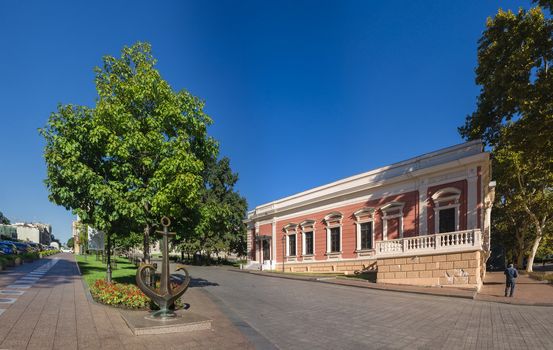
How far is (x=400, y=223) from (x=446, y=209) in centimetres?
319

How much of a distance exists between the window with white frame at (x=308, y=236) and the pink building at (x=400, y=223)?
0.02 m

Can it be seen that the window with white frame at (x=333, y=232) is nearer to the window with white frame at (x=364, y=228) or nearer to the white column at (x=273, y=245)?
the window with white frame at (x=364, y=228)

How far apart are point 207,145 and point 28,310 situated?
7308mm

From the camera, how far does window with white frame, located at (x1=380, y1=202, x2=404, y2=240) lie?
23.5 m

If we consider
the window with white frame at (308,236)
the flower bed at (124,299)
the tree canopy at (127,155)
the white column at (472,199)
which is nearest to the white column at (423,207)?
the white column at (472,199)

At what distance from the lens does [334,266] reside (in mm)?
27750

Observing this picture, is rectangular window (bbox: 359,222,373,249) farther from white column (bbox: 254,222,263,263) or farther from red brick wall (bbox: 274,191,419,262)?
white column (bbox: 254,222,263,263)

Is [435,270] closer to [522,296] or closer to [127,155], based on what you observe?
[522,296]

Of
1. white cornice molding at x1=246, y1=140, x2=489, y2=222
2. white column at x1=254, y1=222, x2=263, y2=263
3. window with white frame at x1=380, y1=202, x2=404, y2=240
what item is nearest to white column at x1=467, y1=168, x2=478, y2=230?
white cornice molding at x1=246, y1=140, x2=489, y2=222

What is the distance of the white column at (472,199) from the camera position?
64.4 feet

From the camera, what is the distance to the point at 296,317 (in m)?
9.86

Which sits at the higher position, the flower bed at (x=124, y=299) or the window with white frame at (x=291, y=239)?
the flower bed at (x=124, y=299)

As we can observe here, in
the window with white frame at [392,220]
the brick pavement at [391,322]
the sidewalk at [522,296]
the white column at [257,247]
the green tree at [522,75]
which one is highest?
the green tree at [522,75]

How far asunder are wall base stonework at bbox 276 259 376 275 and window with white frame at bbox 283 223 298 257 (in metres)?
1.07
